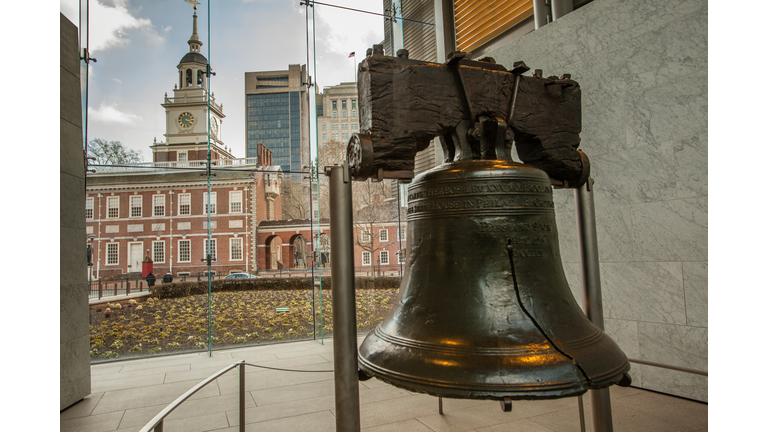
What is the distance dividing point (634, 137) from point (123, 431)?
4653 mm

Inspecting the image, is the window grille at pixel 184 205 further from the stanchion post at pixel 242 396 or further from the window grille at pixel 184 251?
the stanchion post at pixel 242 396

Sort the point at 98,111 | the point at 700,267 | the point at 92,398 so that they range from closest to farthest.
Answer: the point at 700,267 < the point at 92,398 < the point at 98,111

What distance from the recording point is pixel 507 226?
1314mm

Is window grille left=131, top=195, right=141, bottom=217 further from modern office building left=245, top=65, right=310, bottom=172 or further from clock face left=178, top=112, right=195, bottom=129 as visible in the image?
modern office building left=245, top=65, right=310, bottom=172

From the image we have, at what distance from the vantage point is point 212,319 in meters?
5.78

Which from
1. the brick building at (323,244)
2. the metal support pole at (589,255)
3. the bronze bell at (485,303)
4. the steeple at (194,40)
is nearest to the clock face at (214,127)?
the steeple at (194,40)

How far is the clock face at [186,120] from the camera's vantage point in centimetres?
562

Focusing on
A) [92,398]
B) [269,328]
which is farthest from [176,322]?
[92,398]

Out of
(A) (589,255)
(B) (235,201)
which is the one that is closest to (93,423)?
(B) (235,201)

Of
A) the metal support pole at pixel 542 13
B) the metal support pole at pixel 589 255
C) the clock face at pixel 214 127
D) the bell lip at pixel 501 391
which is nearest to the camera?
the bell lip at pixel 501 391

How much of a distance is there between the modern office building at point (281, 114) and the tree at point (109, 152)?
5.22 feet

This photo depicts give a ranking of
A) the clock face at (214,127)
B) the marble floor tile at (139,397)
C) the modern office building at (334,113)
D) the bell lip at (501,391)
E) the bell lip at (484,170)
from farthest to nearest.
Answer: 1. the modern office building at (334,113)
2. the clock face at (214,127)
3. the marble floor tile at (139,397)
4. the bell lip at (484,170)
5. the bell lip at (501,391)

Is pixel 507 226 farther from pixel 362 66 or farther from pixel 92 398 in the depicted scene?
pixel 92 398

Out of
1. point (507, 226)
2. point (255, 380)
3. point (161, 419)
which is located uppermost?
point (507, 226)
